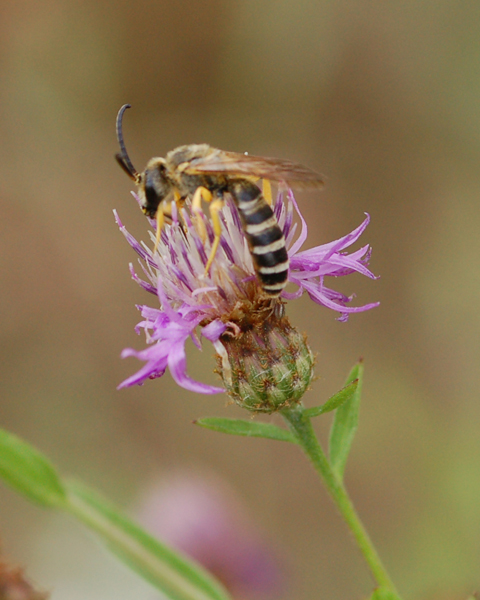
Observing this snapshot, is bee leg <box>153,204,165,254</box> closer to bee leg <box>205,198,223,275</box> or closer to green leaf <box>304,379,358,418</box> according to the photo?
bee leg <box>205,198,223,275</box>

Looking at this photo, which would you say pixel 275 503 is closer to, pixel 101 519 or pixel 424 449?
pixel 424 449

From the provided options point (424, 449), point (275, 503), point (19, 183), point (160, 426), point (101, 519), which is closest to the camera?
point (101, 519)

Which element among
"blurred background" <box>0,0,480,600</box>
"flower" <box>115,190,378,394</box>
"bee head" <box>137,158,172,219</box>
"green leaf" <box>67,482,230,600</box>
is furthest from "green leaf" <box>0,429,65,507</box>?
"blurred background" <box>0,0,480,600</box>

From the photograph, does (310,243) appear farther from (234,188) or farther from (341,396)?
(341,396)

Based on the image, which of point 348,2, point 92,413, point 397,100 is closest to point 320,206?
point 397,100

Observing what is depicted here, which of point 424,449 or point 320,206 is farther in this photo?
point 320,206

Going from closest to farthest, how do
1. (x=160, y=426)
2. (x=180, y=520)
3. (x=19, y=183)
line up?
(x=180, y=520), (x=160, y=426), (x=19, y=183)
